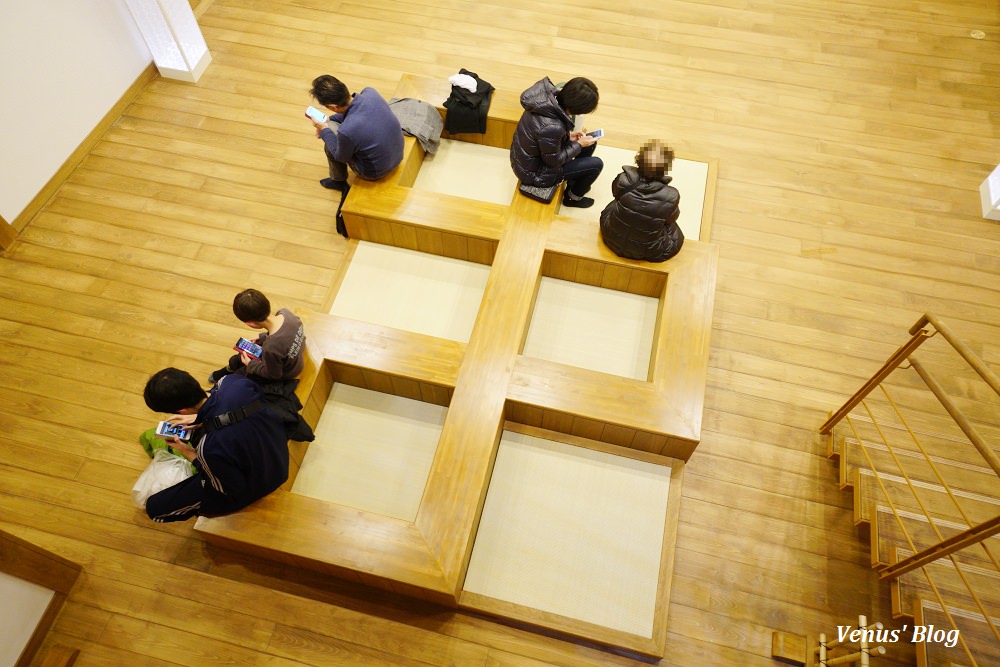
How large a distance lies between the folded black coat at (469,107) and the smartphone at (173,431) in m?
2.33

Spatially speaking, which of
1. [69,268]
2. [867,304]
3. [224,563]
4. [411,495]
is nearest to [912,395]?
[867,304]

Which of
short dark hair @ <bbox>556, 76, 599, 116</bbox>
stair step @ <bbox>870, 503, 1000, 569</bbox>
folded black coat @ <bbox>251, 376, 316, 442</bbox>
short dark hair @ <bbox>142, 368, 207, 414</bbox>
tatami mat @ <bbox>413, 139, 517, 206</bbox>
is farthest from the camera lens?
tatami mat @ <bbox>413, 139, 517, 206</bbox>

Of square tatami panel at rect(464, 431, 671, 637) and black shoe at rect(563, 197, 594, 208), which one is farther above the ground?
black shoe at rect(563, 197, 594, 208)

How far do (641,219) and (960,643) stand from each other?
7.33 ft

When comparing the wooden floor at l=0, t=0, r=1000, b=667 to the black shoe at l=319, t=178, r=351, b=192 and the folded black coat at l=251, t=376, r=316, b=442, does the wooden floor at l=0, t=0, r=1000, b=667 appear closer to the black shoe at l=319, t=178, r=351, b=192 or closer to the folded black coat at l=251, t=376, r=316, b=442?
the black shoe at l=319, t=178, r=351, b=192

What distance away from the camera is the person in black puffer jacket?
287 cm

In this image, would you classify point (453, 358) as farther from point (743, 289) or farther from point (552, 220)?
point (743, 289)

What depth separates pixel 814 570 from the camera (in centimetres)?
282

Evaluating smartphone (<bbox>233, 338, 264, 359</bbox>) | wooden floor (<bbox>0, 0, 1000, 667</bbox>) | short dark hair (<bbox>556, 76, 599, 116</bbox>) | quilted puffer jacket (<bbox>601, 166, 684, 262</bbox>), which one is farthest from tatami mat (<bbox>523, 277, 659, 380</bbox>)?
smartphone (<bbox>233, 338, 264, 359</bbox>)

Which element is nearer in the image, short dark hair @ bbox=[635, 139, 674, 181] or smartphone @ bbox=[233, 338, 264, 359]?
smartphone @ bbox=[233, 338, 264, 359]

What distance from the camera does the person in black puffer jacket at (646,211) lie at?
2869 mm

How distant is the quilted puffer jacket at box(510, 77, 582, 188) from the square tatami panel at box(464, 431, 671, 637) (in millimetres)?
1439

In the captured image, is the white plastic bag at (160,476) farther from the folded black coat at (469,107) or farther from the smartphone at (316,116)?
the folded black coat at (469,107)

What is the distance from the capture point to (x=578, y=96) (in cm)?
303
